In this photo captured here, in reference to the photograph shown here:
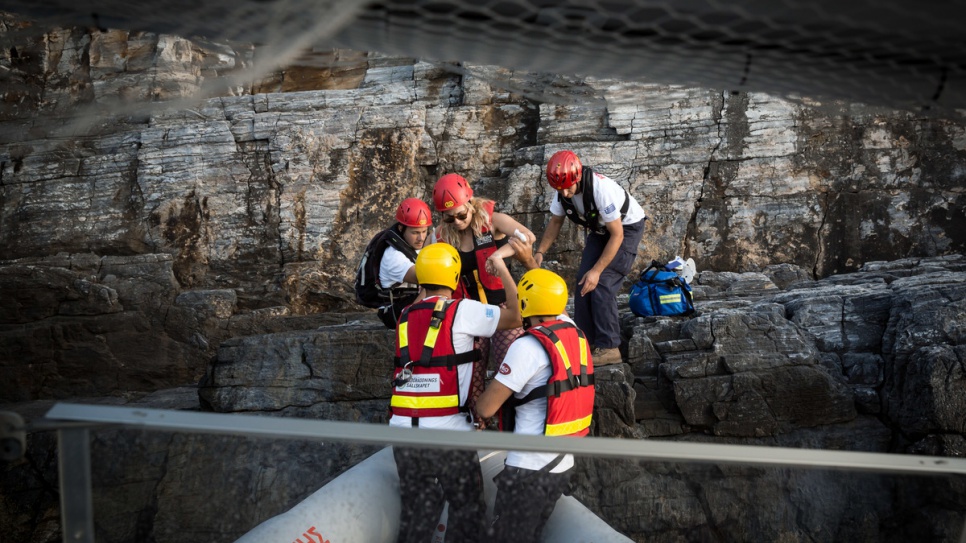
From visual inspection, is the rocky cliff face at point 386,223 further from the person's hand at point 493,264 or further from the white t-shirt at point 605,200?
the person's hand at point 493,264

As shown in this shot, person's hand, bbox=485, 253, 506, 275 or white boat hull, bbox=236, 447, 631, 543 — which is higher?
person's hand, bbox=485, 253, 506, 275

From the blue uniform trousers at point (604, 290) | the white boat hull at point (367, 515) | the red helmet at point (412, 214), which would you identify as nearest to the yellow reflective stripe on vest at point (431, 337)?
the white boat hull at point (367, 515)

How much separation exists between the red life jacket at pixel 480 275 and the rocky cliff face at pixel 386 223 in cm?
95

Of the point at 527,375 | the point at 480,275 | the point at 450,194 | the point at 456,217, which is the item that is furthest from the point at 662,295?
the point at 527,375

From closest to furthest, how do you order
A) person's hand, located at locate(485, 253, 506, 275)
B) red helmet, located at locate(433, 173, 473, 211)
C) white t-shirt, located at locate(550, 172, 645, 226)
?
person's hand, located at locate(485, 253, 506, 275) < red helmet, located at locate(433, 173, 473, 211) < white t-shirt, located at locate(550, 172, 645, 226)

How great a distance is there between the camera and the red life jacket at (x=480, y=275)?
5.16 metres

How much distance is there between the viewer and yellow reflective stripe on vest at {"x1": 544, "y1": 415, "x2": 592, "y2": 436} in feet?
11.9

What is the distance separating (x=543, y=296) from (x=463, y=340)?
0.45 meters

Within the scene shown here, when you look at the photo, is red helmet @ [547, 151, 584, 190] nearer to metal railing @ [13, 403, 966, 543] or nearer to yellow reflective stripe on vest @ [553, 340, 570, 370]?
yellow reflective stripe on vest @ [553, 340, 570, 370]

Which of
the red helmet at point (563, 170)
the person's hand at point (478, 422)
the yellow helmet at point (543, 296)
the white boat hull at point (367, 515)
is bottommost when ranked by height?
the person's hand at point (478, 422)

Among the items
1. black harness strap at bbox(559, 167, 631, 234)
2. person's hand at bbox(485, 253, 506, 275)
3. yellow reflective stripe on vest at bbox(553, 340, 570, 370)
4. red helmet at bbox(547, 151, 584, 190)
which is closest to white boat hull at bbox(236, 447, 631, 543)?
yellow reflective stripe on vest at bbox(553, 340, 570, 370)

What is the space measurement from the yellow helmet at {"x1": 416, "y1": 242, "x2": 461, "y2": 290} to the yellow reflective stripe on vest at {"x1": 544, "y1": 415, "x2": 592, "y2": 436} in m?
0.93

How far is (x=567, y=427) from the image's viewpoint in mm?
3680

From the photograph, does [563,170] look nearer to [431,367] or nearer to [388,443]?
[431,367]
